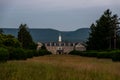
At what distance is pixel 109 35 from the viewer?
9919 cm

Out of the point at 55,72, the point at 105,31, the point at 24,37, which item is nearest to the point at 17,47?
the point at 105,31

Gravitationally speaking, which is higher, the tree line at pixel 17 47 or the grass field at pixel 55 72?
the tree line at pixel 17 47

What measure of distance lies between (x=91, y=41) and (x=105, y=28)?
11003 mm

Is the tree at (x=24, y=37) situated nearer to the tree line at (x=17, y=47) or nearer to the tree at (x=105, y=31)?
the tree line at (x=17, y=47)

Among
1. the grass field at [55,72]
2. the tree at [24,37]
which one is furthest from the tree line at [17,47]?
the grass field at [55,72]

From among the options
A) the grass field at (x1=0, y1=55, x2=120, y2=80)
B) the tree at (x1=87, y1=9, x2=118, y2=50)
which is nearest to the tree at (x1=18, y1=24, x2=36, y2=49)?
the tree at (x1=87, y1=9, x2=118, y2=50)

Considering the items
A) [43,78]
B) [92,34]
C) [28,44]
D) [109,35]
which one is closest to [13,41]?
[109,35]

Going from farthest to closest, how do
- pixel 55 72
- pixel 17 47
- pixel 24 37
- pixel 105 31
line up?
pixel 24 37 → pixel 105 31 → pixel 17 47 → pixel 55 72

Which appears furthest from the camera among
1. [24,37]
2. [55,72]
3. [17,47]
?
[24,37]

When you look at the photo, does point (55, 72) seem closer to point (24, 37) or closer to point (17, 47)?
point (17, 47)

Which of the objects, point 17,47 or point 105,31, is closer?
point 17,47

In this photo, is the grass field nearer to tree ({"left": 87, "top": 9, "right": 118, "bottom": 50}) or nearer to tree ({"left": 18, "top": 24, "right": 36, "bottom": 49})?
tree ({"left": 87, "top": 9, "right": 118, "bottom": 50})

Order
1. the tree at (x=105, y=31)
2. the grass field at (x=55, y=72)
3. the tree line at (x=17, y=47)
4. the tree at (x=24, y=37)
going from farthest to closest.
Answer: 1. the tree at (x=24, y=37)
2. the tree at (x=105, y=31)
3. the tree line at (x=17, y=47)
4. the grass field at (x=55, y=72)

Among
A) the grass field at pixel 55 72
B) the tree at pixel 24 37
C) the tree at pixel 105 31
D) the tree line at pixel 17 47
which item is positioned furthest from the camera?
the tree at pixel 24 37
